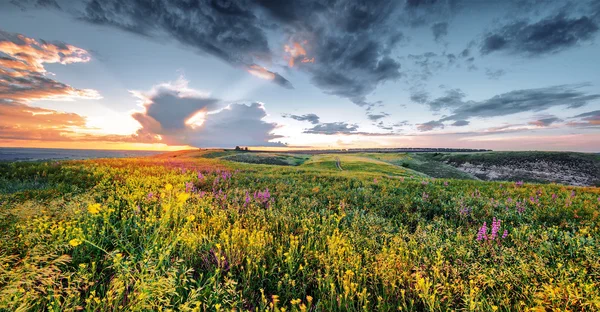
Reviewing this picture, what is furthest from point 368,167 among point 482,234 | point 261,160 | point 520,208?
point 482,234

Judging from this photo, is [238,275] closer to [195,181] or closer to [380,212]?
[380,212]

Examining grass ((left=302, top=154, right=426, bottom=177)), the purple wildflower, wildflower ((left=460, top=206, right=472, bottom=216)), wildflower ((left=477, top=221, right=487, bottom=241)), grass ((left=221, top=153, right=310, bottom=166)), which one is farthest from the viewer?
grass ((left=221, top=153, right=310, bottom=166))

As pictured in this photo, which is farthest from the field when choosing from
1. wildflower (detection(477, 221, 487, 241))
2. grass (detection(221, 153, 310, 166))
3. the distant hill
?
the distant hill

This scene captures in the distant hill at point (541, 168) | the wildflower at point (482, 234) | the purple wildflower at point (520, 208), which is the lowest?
the distant hill at point (541, 168)

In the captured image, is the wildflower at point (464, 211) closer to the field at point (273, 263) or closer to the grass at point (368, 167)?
the field at point (273, 263)

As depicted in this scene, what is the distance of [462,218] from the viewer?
836cm

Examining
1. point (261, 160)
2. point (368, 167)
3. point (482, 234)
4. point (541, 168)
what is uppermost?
point (482, 234)

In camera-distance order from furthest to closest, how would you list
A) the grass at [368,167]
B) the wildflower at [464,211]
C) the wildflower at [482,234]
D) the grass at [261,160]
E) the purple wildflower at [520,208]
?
the grass at [261,160] < the grass at [368,167] < the purple wildflower at [520,208] < the wildflower at [464,211] < the wildflower at [482,234]

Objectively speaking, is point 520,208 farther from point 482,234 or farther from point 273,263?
point 273,263

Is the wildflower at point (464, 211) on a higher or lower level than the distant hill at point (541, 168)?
higher

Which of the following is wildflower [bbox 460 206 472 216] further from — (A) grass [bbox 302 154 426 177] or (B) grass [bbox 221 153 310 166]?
(B) grass [bbox 221 153 310 166]

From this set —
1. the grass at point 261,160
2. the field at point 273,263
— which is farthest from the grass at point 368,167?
the field at point 273,263

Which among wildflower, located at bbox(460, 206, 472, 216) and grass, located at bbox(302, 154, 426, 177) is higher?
wildflower, located at bbox(460, 206, 472, 216)

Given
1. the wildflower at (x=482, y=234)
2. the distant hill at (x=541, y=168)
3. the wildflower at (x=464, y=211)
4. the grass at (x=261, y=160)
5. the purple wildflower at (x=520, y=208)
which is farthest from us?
the grass at (x=261, y=160)
